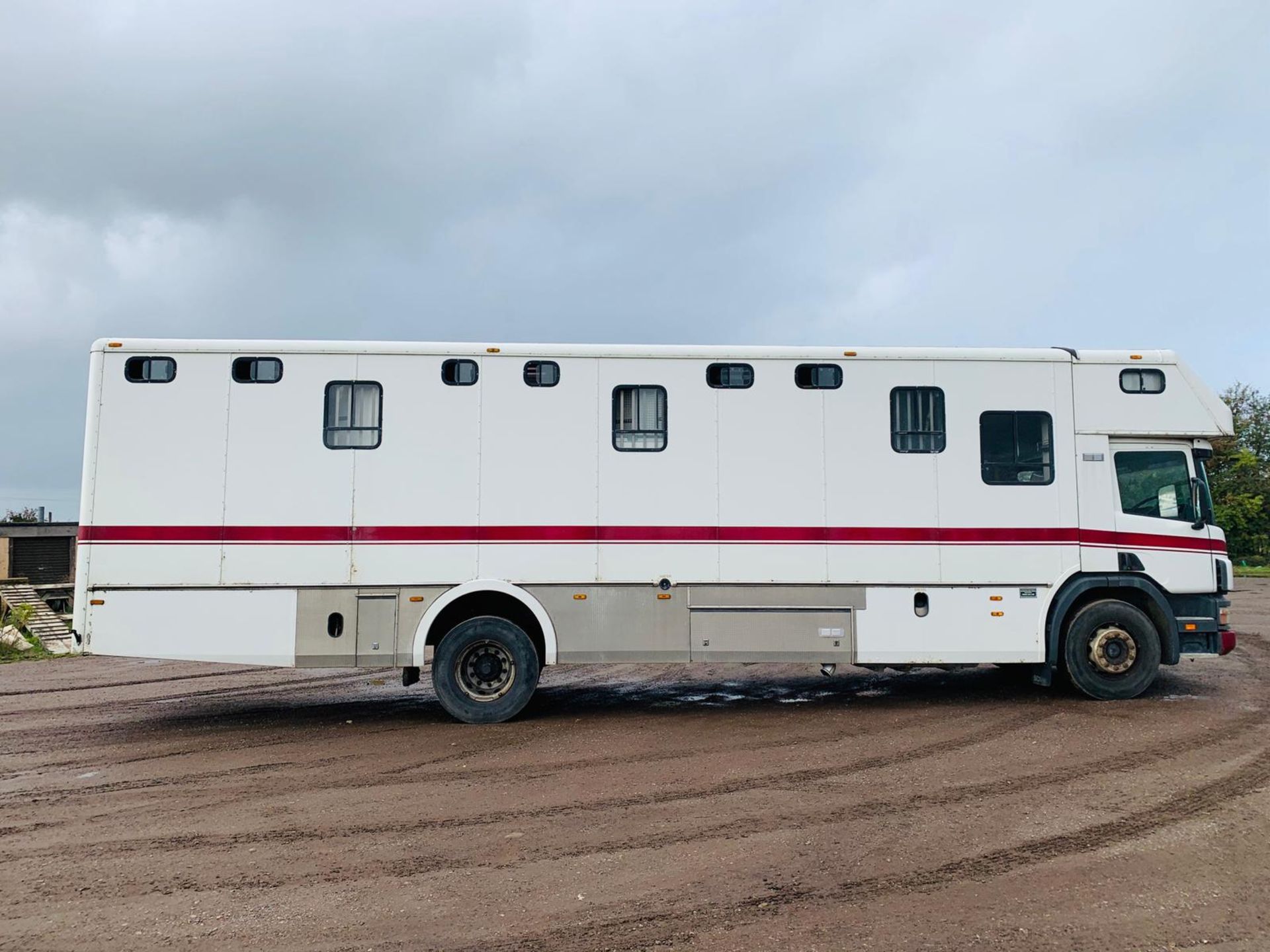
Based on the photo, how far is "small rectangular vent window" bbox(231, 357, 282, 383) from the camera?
8.13 metres

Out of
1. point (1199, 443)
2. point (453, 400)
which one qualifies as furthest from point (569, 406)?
point (1199, 443)

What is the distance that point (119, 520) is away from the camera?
791 cm

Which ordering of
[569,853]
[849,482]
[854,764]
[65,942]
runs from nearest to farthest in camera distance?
[65,942] → [569,853] → [854,764] → [849,482]

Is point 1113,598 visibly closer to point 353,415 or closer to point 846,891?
point 846,891

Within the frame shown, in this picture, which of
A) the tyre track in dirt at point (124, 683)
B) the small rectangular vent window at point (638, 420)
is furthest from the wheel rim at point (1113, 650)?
the tyre track in dirt at point (124, 683)

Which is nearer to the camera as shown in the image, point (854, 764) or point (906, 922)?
point (906, 922)

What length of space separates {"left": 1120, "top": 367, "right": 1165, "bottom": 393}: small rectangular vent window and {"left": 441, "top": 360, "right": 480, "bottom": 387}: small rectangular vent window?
6925 mm

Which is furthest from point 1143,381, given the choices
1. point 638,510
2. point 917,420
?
point 638,510

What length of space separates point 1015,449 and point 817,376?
225 centimetres

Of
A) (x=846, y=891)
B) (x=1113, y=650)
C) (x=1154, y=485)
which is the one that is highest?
(x=1154, y=485)

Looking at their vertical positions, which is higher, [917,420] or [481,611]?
[917,420]

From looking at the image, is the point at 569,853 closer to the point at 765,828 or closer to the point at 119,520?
the point at 765,828

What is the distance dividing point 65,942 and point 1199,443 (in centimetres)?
1054

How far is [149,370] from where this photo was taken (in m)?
8.07
